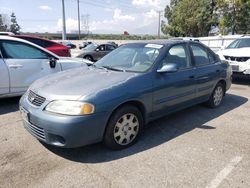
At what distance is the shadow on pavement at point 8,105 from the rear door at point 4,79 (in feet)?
1.19

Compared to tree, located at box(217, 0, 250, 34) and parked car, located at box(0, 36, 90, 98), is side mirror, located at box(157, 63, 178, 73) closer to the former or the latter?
parked car, located at box(0, 36, 90, 98)

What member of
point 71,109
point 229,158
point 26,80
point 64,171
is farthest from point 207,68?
point 26,80

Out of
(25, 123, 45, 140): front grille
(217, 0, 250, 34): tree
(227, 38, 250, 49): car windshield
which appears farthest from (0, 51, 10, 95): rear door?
(217, 0, 250, 34): tree

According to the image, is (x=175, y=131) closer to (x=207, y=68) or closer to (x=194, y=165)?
(x=194, y=165)

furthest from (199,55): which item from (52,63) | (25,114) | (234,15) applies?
(234,15)

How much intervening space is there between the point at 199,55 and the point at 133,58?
152 centimetres

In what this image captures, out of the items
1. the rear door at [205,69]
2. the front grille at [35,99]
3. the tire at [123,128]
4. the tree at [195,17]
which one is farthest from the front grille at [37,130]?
the tree at [195,17]

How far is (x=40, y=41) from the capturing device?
941 cm

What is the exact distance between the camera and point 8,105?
595cm

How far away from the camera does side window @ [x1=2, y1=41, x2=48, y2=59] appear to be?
18.4ft

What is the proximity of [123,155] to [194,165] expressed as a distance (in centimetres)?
93

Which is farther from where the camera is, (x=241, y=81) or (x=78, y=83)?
(x=241, y=81)

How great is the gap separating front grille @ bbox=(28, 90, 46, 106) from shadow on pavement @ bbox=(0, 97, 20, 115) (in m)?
2.06

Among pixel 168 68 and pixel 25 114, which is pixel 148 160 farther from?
pixel 25 114
